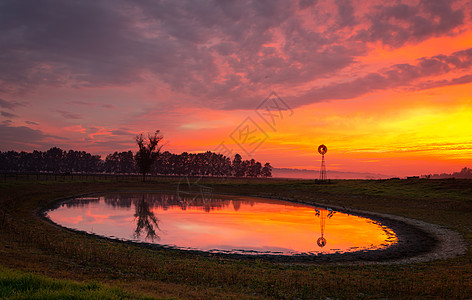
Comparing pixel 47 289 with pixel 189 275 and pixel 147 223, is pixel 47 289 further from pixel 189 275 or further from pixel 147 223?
pixel 147 223

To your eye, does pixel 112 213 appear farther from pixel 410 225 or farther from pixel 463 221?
pixel 463 221

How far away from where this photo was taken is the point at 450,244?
24672mm

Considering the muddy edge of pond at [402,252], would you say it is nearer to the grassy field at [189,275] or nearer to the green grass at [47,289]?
the grassy field at [189,275]

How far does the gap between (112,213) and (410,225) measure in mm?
36811

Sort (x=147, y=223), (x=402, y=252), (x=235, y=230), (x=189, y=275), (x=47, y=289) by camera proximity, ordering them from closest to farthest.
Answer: (x=47, y=289) < (x=189, y=275) < (x=402, y=252) < (x=235, y=230) < (x=147, y=223)

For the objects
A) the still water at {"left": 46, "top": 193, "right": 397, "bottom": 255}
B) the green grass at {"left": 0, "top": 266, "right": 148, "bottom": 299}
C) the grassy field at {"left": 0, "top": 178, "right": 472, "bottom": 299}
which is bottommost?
the still water at {"left": 46, "top": 193, "right": 397, "bottom": 255}

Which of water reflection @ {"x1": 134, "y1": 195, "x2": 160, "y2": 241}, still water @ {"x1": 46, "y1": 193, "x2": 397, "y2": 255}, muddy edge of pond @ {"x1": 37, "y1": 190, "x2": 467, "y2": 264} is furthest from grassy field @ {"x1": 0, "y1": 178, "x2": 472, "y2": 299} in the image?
water reflection @ {"x1": 134, "y1": 195, "x2": 160, "y2": 241}

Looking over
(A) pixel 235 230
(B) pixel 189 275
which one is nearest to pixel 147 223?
(A) pixel 235 230

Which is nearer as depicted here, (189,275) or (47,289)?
(47,289)

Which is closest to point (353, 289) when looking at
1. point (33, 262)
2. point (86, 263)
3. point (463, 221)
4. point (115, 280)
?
point (115, 280)

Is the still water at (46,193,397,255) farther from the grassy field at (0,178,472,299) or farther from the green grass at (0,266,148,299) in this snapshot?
the green grass at (0,266,148,299)

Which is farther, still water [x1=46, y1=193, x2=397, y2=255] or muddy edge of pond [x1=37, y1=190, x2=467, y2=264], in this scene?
still water [x1=46, y1=193, x2=397, y2=255]

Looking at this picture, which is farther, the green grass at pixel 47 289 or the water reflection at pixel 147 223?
the water reflection at pixel 147 223

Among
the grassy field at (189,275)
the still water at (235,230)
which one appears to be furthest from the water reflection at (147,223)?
the grassy field at (189,275)
